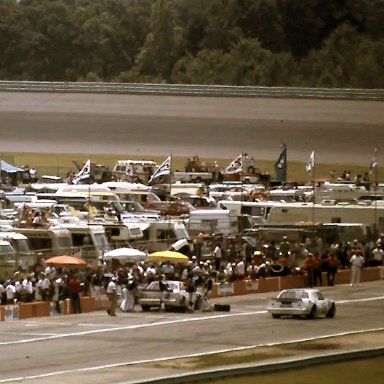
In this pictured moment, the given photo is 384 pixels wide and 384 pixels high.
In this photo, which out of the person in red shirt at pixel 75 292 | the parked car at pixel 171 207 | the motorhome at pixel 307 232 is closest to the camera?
the person in red shirt at pixel 75 292

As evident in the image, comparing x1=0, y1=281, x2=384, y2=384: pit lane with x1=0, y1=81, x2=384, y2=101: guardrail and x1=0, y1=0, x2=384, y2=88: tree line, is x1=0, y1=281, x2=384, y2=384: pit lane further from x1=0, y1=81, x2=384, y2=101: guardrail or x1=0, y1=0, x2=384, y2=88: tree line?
x1=0, y1=0, x2=384, y2=88: tree line

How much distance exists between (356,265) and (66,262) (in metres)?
9.21

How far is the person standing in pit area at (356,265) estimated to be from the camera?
42.4 m

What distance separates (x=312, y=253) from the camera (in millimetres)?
43781

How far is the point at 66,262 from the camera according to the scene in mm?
37062

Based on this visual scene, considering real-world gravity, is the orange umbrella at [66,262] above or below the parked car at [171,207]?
below

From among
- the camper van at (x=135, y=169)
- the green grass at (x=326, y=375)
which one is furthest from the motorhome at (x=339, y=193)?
the green grass at (x=326, y=375)

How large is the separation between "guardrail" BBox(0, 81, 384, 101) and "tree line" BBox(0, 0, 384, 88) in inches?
923

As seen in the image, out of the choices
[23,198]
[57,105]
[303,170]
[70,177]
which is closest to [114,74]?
[57,105]

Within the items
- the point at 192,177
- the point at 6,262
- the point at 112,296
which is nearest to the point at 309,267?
the point at 112,296

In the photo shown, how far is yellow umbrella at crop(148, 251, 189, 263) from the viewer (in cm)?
3947

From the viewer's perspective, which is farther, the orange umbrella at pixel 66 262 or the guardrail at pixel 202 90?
the guardrail at pixel 202 90

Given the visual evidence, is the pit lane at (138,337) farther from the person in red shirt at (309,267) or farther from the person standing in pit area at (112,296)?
the person in red shirt at (309,267)

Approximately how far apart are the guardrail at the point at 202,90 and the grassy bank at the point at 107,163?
10043 mm
